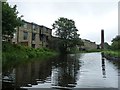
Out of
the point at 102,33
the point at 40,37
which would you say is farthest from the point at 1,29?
the point at 102,33

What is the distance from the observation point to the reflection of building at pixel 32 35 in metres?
69.1

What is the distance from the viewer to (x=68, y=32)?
3625 inches

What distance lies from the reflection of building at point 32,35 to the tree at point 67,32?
3.73 meters

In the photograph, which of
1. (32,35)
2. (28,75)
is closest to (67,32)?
(32,35)

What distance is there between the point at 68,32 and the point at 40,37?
12798 millimetres

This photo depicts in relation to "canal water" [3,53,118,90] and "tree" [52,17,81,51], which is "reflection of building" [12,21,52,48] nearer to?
"tree" [52,17,81,51]

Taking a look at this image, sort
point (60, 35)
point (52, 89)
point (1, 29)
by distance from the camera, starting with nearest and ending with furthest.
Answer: point (52, 89) < point (1, 29) < point (60, 35)

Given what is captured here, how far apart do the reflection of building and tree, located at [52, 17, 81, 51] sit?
373 cm

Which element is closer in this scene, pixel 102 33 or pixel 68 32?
pixel 68 32

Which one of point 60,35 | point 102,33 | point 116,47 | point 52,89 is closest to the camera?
point 52,89

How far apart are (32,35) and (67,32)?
1828 cm

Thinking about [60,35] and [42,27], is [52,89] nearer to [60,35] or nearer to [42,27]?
[42,27]

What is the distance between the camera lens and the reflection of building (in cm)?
6905

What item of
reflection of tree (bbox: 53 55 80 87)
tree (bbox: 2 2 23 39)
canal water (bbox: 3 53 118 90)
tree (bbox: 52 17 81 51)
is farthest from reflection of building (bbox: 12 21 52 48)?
canal water (bbox: 3 53 118 90)
